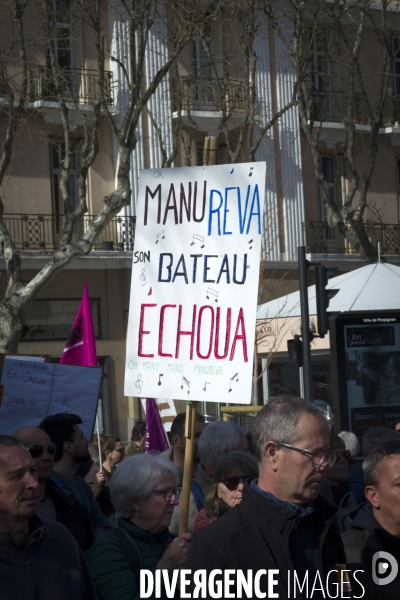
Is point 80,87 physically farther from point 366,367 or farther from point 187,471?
point 187,471

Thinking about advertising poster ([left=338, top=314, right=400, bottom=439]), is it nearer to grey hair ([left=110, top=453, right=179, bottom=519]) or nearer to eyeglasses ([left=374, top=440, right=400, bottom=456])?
grey hair ([left=110, top=453, right=179, bottom=519])

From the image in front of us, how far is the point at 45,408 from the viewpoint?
276 inches

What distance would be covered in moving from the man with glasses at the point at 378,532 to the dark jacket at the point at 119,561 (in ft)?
2.79

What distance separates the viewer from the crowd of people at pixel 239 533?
280 centimetres

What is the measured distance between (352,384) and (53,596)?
341 inches

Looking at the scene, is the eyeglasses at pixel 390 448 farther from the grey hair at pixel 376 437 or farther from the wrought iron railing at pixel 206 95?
the wrought iron railing at pixel 206 95

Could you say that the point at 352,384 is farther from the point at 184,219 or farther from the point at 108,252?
the point at 108,252

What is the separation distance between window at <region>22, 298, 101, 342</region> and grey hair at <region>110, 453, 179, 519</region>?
18.4m

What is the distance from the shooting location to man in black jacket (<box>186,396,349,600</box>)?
9.13 feet

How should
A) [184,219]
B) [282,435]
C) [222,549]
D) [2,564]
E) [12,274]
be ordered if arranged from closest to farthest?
[222,549]
[282,435]
[2,564]
[184,219]
[12,274]

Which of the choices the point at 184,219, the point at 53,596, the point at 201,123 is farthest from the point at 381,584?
the point at 201,123

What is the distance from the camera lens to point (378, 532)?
3.39 metres

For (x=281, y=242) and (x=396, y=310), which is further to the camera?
(x=281, y=242)

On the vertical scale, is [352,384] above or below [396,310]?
below
